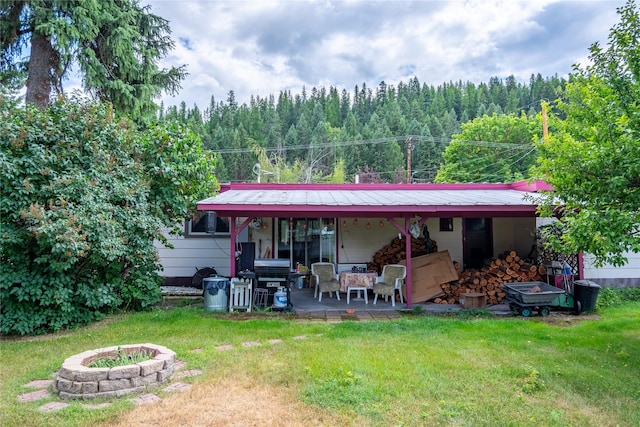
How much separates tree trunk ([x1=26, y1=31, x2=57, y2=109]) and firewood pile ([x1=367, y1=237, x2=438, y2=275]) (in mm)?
9161

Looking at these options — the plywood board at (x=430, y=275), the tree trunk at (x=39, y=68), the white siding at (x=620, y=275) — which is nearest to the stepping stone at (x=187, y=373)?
the plywood board at (x=430, y=275)

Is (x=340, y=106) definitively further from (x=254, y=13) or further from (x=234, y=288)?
(x=234, y=288)

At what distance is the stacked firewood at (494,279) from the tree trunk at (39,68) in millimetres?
10672

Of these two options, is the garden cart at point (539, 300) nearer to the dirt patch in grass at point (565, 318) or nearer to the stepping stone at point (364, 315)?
the dirt patch in grass at point (565, 318)

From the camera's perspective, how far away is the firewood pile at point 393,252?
30.4 ft

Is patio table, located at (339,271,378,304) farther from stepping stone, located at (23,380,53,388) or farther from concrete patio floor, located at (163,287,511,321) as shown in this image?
stepping stone, located at (23,380,53,388)

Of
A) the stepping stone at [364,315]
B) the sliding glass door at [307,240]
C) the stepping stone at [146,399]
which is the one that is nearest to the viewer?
the stepping stone at [146,399]

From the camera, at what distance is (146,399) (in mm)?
3096

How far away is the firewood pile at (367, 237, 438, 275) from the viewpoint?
9273 mm

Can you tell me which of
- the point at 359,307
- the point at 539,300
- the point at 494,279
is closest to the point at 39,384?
the point at 359,307

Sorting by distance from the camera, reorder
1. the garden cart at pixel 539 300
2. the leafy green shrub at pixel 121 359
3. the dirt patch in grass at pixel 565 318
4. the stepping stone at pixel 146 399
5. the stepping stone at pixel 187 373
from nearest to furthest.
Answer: the stepping stone at pixel 146 399 < the leafy green shrub at pixel 121 359 < the stepping stone at pixel 187 373 < the dirt patch in grass at pixel 565 318 < the garden cart at pixel 539 300

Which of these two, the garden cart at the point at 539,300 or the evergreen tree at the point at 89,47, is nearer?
the garden cart at the point at 539,300

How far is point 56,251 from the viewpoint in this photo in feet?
15.5

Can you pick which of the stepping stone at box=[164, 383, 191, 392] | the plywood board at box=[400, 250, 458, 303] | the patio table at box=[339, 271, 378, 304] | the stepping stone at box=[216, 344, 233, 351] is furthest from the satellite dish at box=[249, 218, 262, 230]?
the stepping stone at box=[164, 383, 191, 392]
